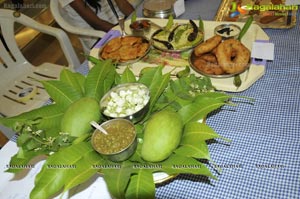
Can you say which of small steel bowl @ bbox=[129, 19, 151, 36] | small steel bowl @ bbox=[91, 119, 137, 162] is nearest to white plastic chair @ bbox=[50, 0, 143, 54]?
small steel bowl @ bbox=[129, 19, 151, 36]

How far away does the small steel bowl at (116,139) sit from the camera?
0.61m

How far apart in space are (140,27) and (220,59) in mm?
519

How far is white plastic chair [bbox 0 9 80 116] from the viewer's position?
4.67 ft

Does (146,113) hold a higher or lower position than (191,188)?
higher

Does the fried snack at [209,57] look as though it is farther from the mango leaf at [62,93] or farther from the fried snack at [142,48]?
the mango leaf at [62,93]

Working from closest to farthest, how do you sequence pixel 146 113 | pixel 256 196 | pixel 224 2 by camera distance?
pixel 256 196 < pixel 146 113 < pixel 224 2

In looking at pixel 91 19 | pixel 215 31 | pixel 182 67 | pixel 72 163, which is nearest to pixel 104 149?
pixel 72 163

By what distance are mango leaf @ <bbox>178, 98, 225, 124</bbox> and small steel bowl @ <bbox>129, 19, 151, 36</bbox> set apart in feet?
2.21

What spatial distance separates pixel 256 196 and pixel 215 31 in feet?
2.24

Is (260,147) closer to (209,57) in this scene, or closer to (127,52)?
(209,57)

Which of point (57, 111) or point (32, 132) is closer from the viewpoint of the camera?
point (32, 132)

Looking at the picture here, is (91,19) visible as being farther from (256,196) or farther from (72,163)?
(256,196)

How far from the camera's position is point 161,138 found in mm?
611

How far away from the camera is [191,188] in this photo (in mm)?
653
